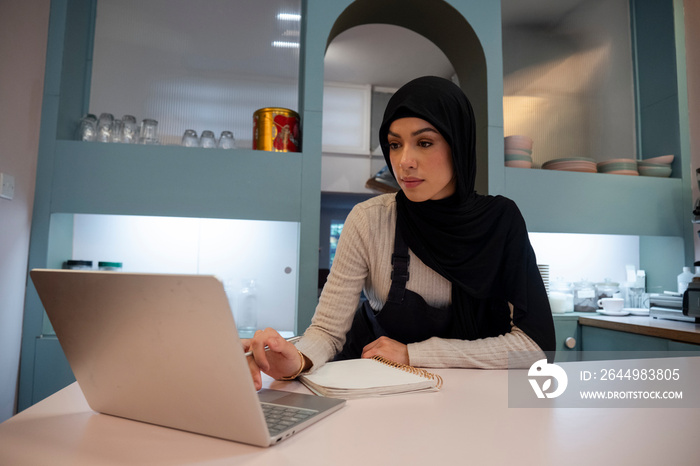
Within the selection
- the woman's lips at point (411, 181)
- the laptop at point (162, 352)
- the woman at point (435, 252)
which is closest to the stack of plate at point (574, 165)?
the woman at point (435, 252)

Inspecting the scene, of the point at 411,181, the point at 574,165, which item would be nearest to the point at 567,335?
the point at 574,165

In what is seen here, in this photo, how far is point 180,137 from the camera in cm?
219

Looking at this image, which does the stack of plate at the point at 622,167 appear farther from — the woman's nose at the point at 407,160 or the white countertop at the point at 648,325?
the woman's nose at the point at 407,160

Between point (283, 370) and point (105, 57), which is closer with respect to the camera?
point (283, 370)

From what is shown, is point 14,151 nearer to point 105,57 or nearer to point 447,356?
point 105,57

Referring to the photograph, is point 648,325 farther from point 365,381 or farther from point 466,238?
point 365,381

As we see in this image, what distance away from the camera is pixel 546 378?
2.48 feet

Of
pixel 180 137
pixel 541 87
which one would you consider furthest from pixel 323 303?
pixel 541 87

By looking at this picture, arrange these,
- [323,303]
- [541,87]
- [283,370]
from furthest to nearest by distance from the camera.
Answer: [541,87] < [323,303] < [283,370]

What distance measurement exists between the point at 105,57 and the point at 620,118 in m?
2.87

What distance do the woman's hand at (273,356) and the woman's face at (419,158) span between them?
53 centimetres

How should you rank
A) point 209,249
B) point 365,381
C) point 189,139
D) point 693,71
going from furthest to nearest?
point 693,71 → point 209,249 → point 189,139 → point 365,381

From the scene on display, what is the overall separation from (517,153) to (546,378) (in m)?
1.62

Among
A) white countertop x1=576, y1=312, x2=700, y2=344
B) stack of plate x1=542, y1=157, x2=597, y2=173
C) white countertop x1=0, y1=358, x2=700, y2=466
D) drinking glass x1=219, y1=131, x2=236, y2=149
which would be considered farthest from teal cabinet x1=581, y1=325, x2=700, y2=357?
drinking glass x1=219, y1=131, x2=236, y2=149
